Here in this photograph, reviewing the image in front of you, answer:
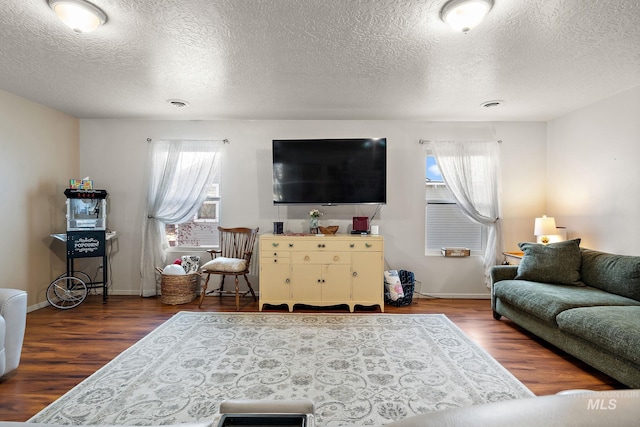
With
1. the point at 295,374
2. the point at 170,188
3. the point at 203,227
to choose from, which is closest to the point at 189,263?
the point at 203,227

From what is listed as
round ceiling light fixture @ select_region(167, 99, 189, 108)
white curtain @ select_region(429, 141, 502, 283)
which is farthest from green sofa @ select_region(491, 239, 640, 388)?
round ceiling light fixture @ select_region(167, 99, 189, 108)

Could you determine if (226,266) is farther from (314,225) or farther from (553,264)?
(553,264)

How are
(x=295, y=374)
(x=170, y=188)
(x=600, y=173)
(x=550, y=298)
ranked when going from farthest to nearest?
(x=170, y=188) < (x=600, y=173) < (x=550, y=298) < (x=295, y=374)

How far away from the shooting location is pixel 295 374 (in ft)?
7.55

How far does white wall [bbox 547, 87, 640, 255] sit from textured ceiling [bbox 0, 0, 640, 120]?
24 cm

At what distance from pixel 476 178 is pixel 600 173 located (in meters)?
1.26

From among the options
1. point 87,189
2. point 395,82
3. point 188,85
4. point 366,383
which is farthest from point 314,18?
point 87,189

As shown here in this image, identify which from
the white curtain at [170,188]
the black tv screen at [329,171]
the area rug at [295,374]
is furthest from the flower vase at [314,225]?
the white curtain at [170,188]

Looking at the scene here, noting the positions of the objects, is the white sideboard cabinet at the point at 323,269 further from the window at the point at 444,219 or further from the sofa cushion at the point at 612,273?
the sofa cushion at the point at 612,273

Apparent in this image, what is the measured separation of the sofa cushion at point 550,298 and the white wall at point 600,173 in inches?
32.5

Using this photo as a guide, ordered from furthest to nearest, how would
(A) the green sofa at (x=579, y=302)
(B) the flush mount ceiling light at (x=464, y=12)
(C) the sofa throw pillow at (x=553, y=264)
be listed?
1. (C) the sofa throw pillow at (x=553, y=264)
2. (A) the green sofa at (x=579, y=302)
3. (B) the flush mount ceiling light at (x=464, y=12)

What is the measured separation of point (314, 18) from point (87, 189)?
364 cm

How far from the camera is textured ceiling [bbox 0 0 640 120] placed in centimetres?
199

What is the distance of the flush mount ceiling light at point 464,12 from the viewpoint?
184cm
